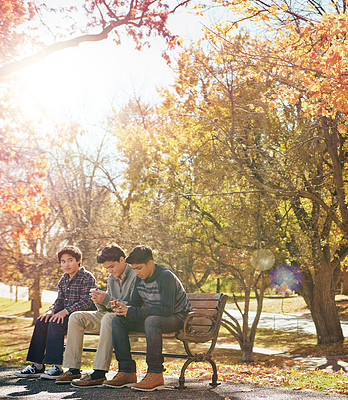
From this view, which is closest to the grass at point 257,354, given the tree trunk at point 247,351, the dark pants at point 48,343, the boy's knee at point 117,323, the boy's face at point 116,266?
the tree trunk at point 247,351

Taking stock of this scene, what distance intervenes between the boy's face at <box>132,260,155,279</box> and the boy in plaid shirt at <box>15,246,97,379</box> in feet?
3.70

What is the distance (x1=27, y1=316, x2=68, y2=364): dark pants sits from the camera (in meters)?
5.23

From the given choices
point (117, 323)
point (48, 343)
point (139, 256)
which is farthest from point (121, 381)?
point (139, 256)

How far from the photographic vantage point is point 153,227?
561 inches

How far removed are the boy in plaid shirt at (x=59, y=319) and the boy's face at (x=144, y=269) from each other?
113 cm

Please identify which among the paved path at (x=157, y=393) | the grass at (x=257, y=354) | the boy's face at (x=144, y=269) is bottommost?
the grass at (x=257, y=354)

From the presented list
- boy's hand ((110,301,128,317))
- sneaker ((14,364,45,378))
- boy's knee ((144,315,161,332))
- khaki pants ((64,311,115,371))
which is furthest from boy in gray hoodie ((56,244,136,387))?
sneaker ((14,364,45,378))

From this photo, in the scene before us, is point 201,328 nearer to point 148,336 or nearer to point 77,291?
point 148,336

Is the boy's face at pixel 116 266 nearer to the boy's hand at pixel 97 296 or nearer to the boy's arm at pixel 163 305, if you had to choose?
the boy's hand at pixel 97 296

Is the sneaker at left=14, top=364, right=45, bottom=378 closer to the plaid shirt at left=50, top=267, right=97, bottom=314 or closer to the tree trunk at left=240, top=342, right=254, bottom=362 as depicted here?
the plaid shirt at left=50, top=267, right=97, bottom=314

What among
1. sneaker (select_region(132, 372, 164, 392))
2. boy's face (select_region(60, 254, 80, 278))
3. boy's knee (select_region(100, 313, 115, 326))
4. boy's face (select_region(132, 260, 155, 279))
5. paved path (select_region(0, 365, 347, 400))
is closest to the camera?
paved path (select_region(0, 365, 347, 400))

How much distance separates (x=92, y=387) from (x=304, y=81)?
5.00m

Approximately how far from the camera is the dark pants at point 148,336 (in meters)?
4.48

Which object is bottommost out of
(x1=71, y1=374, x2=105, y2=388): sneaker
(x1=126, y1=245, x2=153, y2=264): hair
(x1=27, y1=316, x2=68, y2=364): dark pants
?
(x1=71, y1=374, x2=105, y2=388): sneaker
